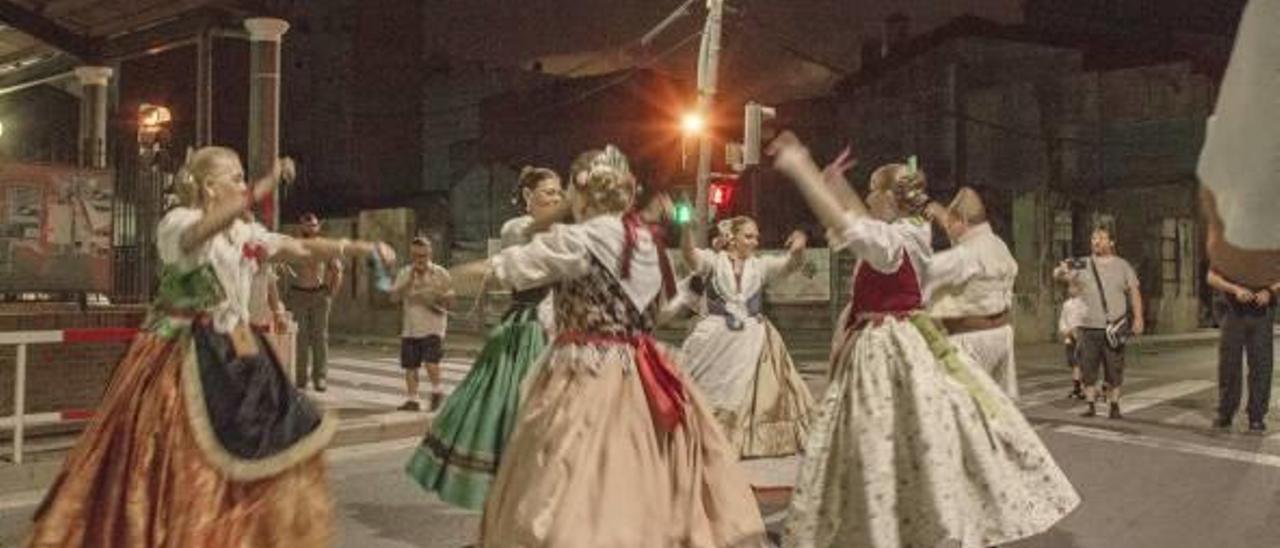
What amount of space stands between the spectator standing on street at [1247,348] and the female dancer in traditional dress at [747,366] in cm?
440

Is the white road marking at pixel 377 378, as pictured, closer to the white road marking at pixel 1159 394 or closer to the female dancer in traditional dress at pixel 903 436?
the white road marking at pixel 1159 394

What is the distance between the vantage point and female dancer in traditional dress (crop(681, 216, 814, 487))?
8.81 metres

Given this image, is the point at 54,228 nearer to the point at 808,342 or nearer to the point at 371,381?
the point at 371,381

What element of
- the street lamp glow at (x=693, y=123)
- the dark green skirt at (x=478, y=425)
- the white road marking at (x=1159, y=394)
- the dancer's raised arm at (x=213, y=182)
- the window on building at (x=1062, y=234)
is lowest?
the white road marking at (x=1159, y=394)

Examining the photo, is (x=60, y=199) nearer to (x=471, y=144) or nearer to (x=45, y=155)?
(x=45, y=155)

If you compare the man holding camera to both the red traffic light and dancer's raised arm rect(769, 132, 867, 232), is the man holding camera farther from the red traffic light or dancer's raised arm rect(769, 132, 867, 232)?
dancer's raised arm rect(769, 132, 867, 232)

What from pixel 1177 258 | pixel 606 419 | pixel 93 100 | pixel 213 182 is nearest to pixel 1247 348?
pixel 606 419

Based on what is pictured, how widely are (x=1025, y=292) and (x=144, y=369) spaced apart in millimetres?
25723

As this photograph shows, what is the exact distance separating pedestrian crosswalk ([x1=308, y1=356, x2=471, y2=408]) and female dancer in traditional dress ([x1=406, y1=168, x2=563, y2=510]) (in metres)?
5.44

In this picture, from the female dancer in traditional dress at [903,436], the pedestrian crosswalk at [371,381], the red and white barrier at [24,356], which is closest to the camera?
the female dancer in traditional dress at [903,436]

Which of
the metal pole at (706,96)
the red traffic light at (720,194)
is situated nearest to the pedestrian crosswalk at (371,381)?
the metal pole at (706,96)

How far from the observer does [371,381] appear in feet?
51.3

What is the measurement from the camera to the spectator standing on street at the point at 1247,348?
11.1 metres

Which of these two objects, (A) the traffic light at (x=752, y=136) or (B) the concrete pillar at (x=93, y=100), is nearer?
(B) the concrete pillar at (x=93, y=100)
